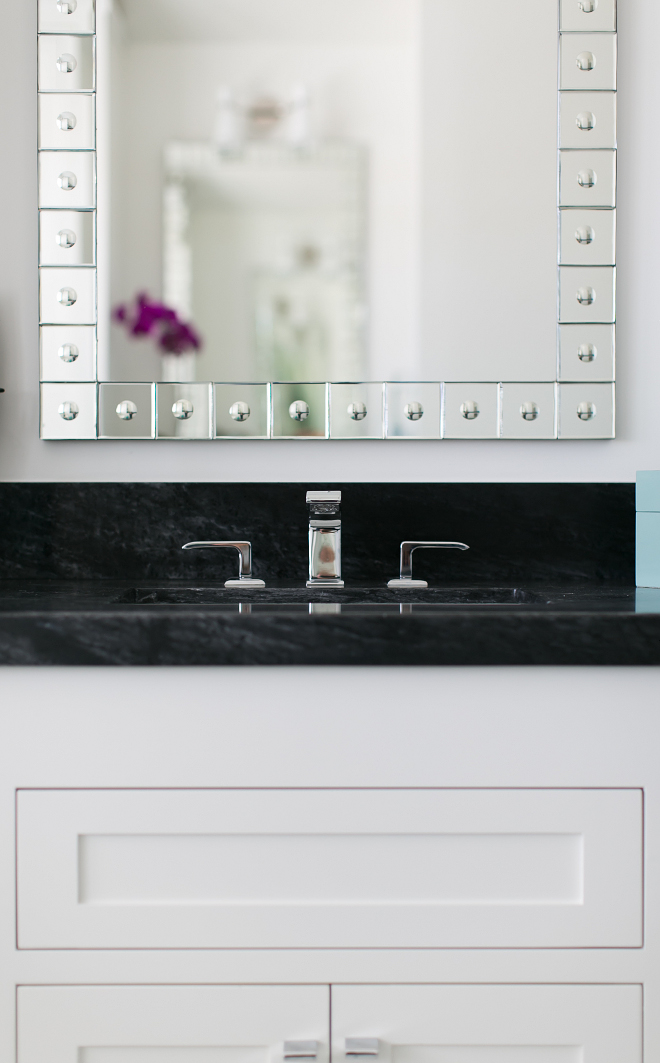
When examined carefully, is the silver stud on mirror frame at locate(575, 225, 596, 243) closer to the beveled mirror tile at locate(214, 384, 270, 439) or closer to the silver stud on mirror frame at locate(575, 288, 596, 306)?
the silver stud on mirror frame at locate(575, 288, 596, 306)

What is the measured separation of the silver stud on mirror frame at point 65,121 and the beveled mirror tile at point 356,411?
62 cm

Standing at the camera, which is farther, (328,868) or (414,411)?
(414,411)

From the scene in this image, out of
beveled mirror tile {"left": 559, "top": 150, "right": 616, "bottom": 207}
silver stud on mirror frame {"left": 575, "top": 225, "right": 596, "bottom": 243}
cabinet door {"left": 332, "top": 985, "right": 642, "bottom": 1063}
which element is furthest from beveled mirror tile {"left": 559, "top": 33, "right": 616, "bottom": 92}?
cabinet door {"left": 332, "top": 985, "right": 642, "bottom": 1063}

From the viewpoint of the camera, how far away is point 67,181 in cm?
134

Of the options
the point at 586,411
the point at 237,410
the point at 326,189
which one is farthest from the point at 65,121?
the point at 586,411

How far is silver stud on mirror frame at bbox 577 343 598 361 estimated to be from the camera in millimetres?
1359

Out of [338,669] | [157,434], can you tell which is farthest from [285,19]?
[338,669]

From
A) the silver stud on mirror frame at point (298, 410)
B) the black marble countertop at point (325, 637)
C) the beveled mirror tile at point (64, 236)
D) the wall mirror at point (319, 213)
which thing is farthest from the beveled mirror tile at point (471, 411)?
the beveled mirror tile at point (64, 236)

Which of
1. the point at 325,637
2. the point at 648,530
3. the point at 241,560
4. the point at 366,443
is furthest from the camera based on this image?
the point at 366,443

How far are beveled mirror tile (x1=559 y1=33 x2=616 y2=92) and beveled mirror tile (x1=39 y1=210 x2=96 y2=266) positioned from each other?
84 cm

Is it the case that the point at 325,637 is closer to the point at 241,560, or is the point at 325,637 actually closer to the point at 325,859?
the point at 325,859

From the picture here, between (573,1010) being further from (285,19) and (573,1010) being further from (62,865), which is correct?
(285,19)

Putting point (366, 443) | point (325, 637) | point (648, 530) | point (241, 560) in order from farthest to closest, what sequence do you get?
point (366, 443) → point (241, 560) → point (648, 530) → point (325, 637)

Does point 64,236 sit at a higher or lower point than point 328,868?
higher
